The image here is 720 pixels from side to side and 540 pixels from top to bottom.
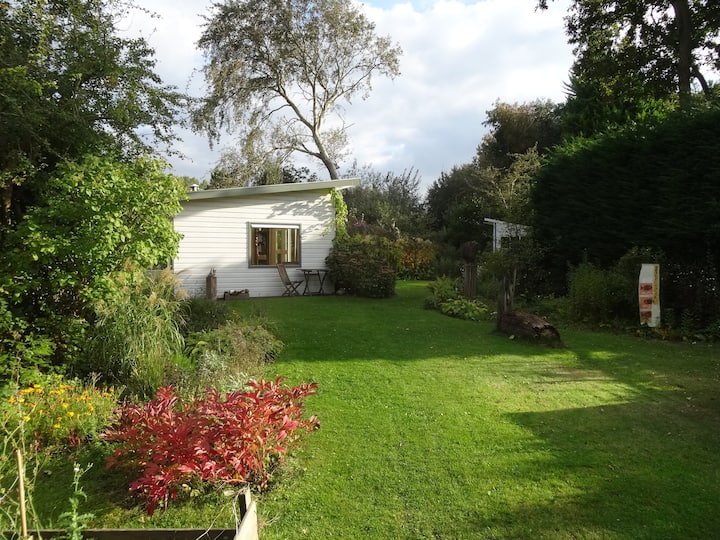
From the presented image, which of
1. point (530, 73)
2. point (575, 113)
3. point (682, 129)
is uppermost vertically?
point (575, 113)

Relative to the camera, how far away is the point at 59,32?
16.3ft

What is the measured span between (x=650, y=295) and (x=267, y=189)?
9093 mm

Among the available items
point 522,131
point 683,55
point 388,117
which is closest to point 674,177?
point 683,55

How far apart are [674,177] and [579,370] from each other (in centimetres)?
482

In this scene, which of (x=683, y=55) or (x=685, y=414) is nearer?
(x=685, y=414)

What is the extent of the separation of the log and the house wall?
268 inches

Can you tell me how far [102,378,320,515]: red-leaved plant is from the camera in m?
2.86

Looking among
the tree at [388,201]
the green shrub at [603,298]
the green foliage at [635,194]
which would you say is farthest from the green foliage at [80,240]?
the tree at [388,201]

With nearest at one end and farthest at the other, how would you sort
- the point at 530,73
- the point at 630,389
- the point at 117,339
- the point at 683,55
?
the point at 117,339 < the point at 630,389 < the point at 530,73 < the point at 683,55

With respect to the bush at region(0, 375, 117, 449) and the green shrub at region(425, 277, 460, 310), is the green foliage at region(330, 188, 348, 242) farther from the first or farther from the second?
the bush at region(0, 375, 117, 449)

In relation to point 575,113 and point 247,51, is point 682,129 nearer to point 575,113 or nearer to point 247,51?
point 575,113

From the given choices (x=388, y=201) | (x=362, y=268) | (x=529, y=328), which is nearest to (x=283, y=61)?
(x=388, y=201)

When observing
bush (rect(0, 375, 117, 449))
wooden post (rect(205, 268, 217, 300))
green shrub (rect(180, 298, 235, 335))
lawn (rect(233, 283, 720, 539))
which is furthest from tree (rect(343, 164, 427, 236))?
bush (rect(0, 375, 117, 449))

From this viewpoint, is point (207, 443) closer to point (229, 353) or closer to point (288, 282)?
point (229, 353)
